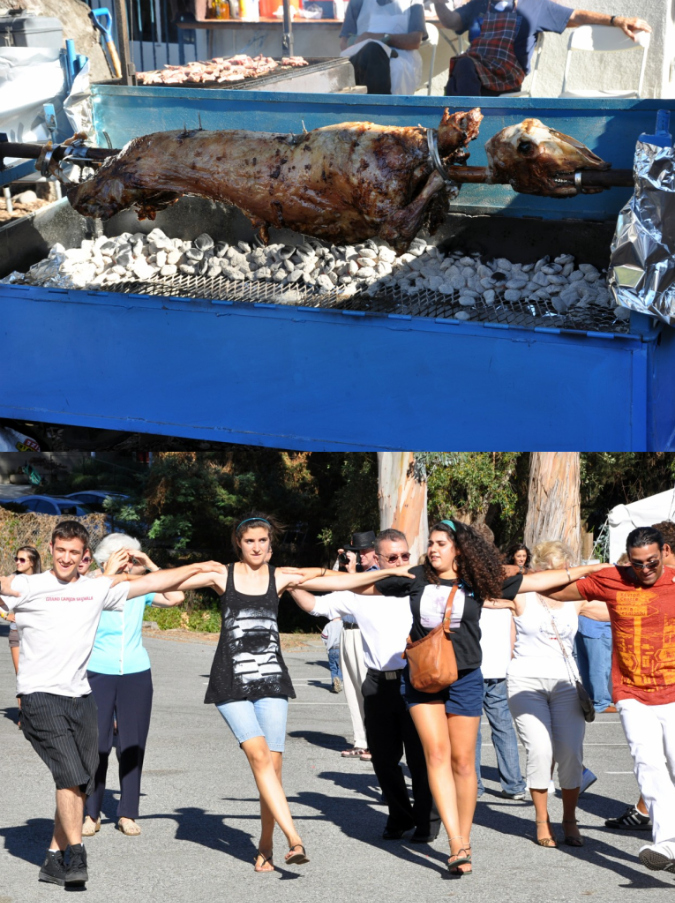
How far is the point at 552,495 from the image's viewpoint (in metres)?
12.5

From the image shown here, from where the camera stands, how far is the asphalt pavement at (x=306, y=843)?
3.20 m

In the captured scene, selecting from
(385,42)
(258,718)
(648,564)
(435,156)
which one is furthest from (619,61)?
(258,718)

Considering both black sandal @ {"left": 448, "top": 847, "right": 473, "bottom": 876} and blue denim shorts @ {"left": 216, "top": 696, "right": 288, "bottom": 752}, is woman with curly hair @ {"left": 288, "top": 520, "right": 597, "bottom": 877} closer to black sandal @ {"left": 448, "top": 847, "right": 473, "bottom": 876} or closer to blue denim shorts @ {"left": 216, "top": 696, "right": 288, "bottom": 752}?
black sandal @ {"left": 448, "top": 847, "right": 473, "bottom": 876}

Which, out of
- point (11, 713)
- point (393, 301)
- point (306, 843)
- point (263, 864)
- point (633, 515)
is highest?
point (393, 301)

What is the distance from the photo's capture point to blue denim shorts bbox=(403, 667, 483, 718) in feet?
11.6

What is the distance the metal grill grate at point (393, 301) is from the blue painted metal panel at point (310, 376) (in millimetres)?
190

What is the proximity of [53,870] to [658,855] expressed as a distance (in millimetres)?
2015

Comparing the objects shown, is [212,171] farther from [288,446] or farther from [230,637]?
[230,637]

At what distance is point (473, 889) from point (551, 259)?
4571 millimetres

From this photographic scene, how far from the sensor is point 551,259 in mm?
6703

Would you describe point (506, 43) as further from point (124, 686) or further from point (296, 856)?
point (296, 856)

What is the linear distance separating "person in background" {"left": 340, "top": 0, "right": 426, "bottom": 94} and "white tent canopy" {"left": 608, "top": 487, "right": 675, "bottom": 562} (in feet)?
15.5

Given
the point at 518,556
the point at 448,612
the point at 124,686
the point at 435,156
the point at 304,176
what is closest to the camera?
the point at 448,612

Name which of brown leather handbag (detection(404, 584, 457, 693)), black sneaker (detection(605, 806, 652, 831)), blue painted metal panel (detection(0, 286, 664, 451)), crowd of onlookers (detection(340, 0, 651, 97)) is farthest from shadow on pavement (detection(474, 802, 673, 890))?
crowd of onlookers (detection(340, 0, 651, 97))
